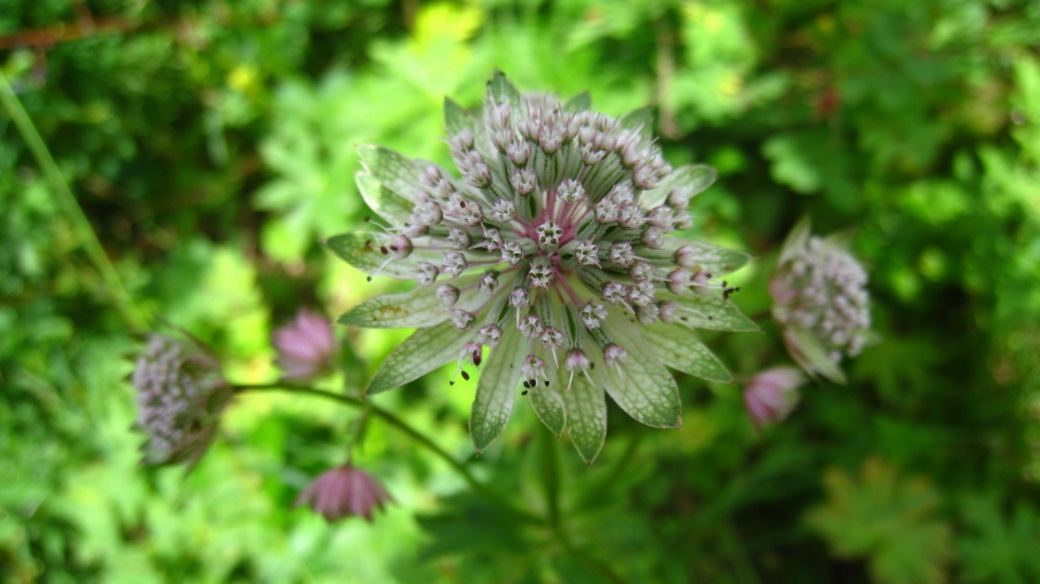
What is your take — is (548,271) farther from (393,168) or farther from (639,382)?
(393,168)

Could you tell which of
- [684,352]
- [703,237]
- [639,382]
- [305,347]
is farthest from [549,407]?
[703,237]

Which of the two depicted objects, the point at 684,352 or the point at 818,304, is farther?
the point at 818,304

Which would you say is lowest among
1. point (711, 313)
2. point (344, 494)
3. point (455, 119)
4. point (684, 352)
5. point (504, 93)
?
point (344, 494)

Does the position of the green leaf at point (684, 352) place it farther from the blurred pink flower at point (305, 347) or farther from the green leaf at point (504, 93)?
the blurred pink flower at point (305, 347)

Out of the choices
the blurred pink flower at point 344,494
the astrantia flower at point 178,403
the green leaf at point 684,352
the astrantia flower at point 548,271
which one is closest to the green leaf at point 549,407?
the astrantia flower at point 548,271

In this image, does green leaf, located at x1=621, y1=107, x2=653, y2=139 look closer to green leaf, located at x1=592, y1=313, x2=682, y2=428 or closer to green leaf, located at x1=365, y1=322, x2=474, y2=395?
green leaf, located at x1=592, y1=313, x2=682, y2=428

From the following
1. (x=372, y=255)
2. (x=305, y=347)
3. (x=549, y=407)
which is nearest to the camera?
(x=549, y=407)
